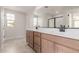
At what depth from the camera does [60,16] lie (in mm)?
2182

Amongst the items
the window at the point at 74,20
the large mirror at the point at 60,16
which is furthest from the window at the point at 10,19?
the window at the point at 74,20

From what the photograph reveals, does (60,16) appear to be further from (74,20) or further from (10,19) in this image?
(10,19)

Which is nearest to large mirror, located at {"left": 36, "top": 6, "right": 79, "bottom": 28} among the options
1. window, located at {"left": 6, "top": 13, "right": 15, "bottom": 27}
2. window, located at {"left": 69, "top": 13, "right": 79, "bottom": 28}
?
window, located at {"left": 69, "top": 13, "right": 79, "bottom": 28}

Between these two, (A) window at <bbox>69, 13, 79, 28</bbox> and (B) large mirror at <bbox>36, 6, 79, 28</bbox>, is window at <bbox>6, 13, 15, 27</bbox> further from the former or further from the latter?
(A) window at <bbox>69, 13, 79, 28</bbox>

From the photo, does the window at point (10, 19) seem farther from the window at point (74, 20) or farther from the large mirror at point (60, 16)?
the window at point (74, 20)

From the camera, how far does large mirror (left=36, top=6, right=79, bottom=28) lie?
1.85 m

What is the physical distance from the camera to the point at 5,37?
2.39 meters

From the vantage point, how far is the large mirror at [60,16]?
6.06ft

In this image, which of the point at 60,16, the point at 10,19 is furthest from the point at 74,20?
the point at 10,19

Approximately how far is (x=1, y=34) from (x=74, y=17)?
5.73 feet
